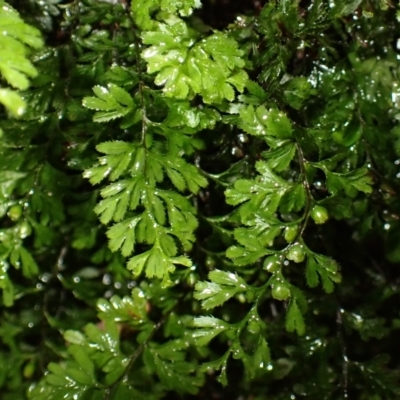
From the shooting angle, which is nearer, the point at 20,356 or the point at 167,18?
the point at 167,18

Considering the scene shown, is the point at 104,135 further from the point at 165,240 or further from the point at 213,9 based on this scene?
the point at 213,9

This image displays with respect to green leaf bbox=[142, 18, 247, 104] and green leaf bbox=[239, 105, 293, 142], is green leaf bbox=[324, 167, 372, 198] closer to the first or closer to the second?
green leaf bbox=[239, 105, 293, 142]

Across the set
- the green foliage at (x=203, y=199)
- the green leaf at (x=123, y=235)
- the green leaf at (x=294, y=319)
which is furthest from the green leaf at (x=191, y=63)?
the green leaf at (x=294, y=319)

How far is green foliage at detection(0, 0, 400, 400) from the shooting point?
877 mm

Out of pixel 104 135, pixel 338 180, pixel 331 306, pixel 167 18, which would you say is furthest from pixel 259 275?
pixel 167 18

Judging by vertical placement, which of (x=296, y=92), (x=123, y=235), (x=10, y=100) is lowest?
(x=123, y=235)

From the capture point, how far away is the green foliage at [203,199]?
0.88 meters

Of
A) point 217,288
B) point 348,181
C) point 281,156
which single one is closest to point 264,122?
point 281,156

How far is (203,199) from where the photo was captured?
117cm

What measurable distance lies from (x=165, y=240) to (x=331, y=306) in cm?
49

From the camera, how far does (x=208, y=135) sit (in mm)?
1072

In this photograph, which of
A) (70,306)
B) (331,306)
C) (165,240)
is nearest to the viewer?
(165,240)

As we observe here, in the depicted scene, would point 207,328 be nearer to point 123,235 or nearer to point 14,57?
point 123,235

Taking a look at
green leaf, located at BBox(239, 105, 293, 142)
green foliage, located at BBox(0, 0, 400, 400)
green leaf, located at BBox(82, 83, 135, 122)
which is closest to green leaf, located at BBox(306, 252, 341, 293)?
green foliage, located at BBox(0, 0, 400, 400)
